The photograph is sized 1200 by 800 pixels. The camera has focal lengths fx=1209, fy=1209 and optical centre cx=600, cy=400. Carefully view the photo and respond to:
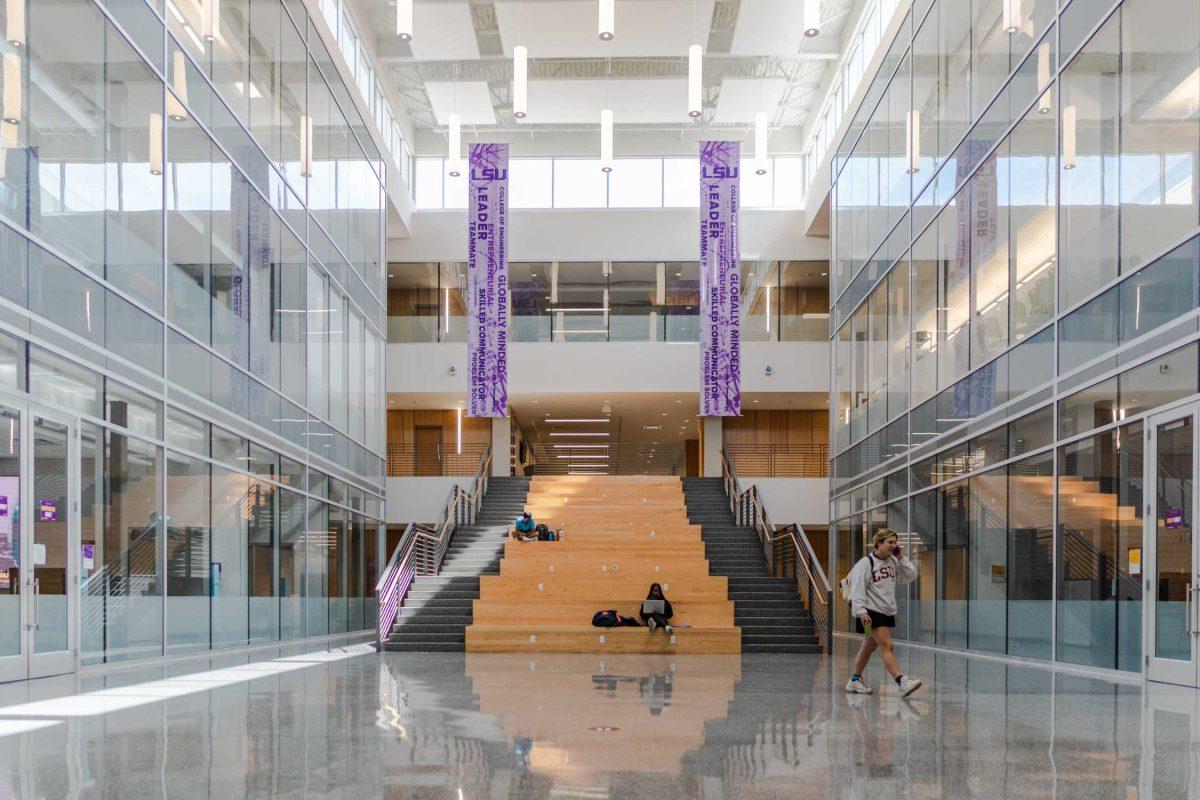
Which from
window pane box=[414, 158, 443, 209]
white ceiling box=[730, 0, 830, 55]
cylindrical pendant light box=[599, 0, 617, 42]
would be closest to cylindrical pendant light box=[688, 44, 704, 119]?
cylindrical pendant light box=[599, 0, 617, 42]

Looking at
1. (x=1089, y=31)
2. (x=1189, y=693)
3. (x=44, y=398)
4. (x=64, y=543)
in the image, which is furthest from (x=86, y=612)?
(x=1089, y=31)

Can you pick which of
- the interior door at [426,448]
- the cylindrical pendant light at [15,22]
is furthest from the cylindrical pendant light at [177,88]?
the interior door at [426,448]

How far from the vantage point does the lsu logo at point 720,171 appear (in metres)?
29.3

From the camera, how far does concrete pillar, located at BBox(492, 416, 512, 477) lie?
3419cm

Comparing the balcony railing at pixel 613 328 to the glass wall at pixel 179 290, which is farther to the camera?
the balcony railing at pixel 613 328

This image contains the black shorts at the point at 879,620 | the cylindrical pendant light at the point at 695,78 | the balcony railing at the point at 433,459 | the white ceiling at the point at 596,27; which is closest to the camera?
the black shorts at the point at 879,620

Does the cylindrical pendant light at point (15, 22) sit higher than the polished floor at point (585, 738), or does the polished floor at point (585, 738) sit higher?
the cylindrical pendant light at point (15, 22)

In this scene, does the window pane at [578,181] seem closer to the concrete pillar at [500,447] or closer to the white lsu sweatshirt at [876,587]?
the concrete pillar at [500,447]

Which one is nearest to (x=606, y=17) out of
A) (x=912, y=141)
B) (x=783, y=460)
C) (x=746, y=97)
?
(x=912, y=141)

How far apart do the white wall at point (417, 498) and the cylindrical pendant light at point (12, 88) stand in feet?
71.0

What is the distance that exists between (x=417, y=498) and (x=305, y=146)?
1322cm

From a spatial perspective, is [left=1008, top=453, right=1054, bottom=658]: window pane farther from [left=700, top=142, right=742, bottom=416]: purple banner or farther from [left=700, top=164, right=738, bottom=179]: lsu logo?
[left=700, top=164, right=738, bottom=179]: lsu logo

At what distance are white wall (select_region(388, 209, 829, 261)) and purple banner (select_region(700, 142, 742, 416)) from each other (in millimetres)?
4408

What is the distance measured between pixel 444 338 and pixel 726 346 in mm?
8605
